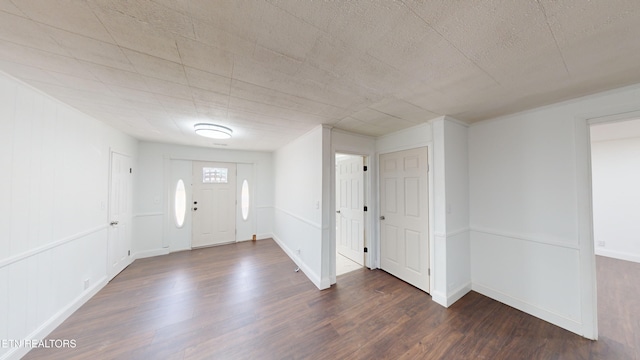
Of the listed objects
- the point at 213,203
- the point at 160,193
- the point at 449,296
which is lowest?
the point at 449,296

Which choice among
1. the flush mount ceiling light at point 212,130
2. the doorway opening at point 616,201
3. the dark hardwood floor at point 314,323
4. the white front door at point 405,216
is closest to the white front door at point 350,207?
the white front door at point 405,216

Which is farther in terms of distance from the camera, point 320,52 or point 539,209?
point 539,209

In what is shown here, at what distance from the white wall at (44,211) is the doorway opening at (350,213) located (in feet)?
10.9

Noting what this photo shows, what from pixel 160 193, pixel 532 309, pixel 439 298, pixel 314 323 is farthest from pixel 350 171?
pixel 160 193

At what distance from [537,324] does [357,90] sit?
122 inches

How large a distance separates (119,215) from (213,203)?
1687mm

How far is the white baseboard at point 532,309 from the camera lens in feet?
6.59

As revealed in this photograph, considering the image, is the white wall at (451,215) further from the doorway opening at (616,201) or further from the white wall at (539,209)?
the doorway opening at (616,201)

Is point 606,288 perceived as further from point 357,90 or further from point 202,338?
point 202,338

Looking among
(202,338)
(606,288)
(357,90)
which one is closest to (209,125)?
(357,90)

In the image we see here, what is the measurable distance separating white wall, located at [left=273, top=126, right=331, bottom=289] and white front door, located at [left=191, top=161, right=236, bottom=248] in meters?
1.39

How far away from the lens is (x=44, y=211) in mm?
1944

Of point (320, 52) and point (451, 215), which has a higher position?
point (320, 52)

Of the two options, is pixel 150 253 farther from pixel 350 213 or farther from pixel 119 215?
pixel 350 213
